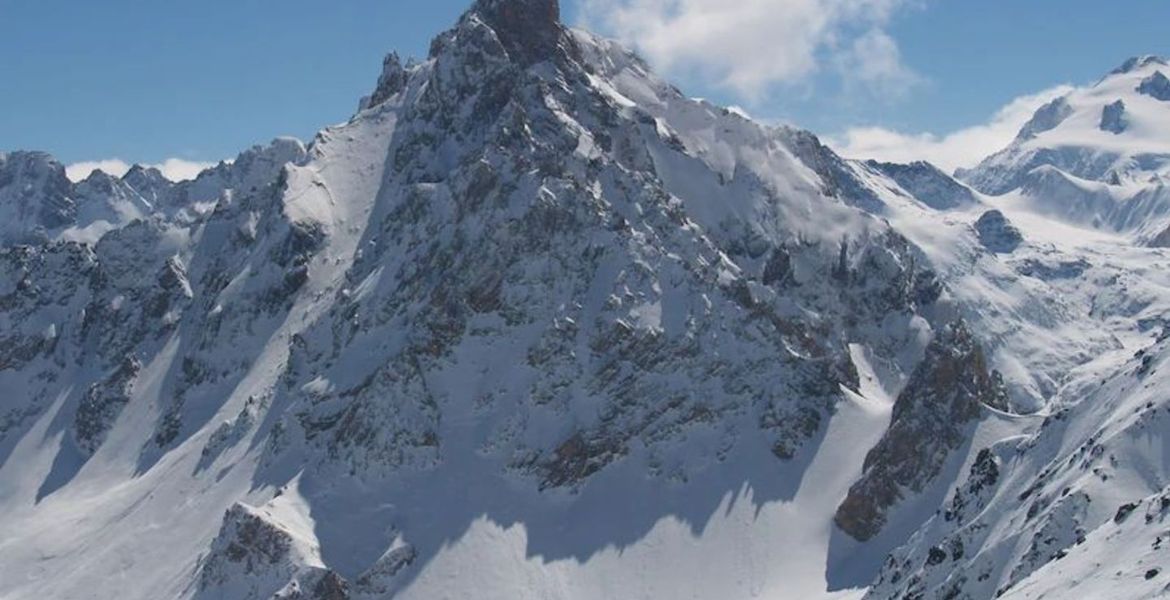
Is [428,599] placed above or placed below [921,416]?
below

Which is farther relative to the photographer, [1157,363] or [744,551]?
[744,551]

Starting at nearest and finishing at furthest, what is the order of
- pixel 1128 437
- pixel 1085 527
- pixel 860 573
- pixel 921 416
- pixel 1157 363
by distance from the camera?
pixel 1085 527
pixel 1128 437
pixel 1157 363
pixel 860 573
pixel 921 416

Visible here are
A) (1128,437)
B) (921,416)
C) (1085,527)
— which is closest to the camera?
(1085,527)

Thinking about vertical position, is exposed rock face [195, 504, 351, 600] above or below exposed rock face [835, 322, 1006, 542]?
below

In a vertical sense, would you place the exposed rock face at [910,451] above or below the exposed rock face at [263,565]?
above

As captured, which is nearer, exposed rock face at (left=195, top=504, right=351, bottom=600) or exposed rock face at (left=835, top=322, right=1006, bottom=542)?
exposed rock face at (left=195, top=504, right=351, bottom=600)

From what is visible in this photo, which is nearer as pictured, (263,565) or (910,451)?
(263,565)

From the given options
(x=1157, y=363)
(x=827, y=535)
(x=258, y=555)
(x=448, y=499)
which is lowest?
(x=258, y=555)

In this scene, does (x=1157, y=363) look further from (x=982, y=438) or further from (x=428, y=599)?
(x=428, y=599)

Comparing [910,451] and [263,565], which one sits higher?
[910,451]

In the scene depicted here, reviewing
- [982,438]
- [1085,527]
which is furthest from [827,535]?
[1085,527]

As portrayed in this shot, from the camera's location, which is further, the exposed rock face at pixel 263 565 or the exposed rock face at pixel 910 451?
the exposed rock face at pixel 910 451
